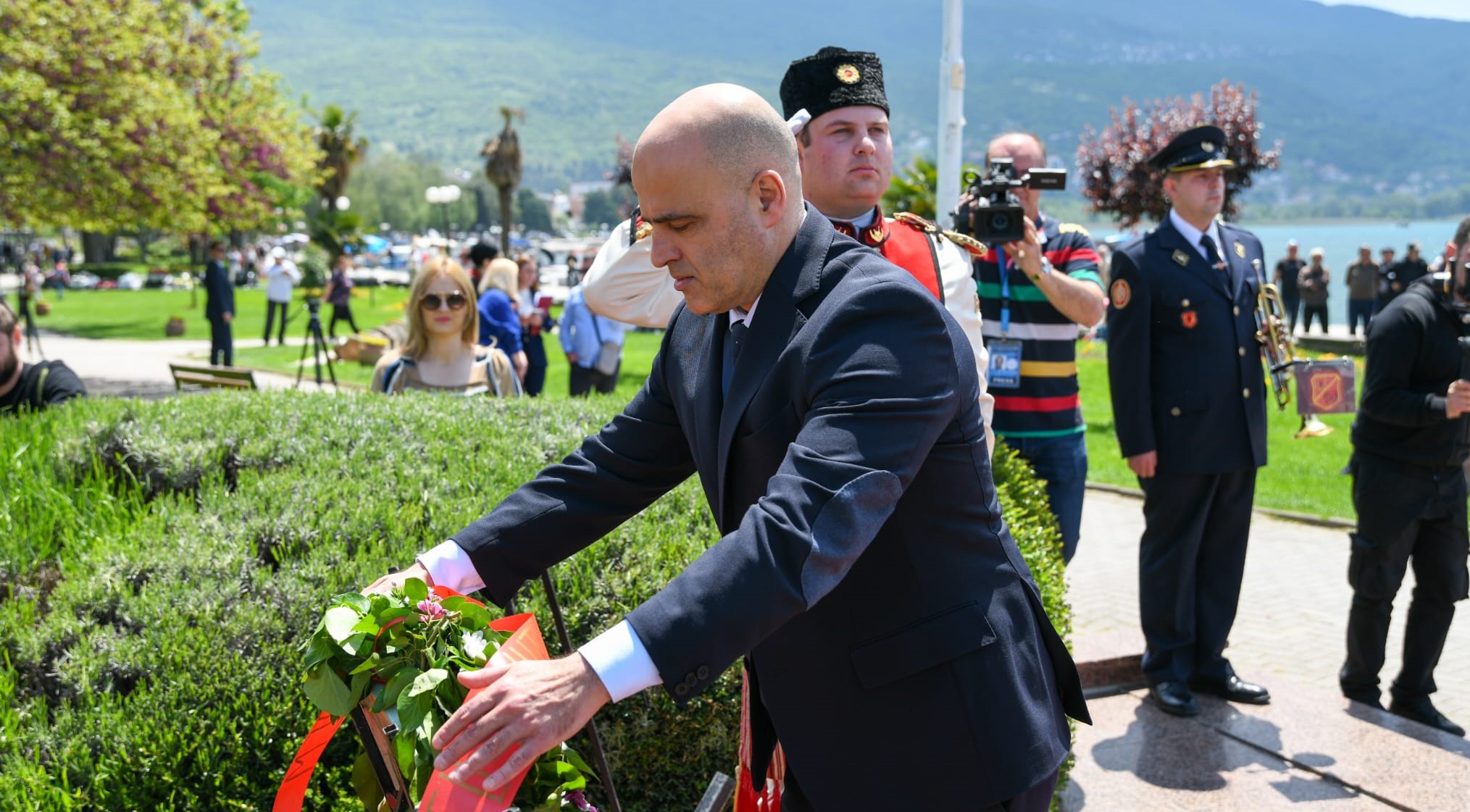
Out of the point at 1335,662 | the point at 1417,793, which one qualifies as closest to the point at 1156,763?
the point at 1417,793

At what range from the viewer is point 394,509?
388 cm

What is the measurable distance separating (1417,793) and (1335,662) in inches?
87.6

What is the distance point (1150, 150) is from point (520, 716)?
26880 mm

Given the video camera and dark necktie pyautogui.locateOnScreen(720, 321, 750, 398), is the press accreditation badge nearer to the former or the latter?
the video camera

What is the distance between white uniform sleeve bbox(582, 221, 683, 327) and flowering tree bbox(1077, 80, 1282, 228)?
68.9ft

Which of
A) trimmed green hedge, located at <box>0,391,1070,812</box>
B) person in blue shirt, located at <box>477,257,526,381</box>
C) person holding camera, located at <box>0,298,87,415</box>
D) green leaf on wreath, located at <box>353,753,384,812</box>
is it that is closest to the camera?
green leaf on wreath, located at <box>353,753,384,812</box>

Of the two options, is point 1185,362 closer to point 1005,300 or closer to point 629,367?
point 1005,300

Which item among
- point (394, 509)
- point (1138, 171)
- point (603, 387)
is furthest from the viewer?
point (1138, 171)

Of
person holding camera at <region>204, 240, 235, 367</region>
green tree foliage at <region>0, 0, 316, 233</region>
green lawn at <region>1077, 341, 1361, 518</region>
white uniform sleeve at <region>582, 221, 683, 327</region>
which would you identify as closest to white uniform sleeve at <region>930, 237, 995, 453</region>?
white uniform sleeve at <region>582, 221, 683, 327</region>

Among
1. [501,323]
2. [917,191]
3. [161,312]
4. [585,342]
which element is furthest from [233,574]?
[161,312]

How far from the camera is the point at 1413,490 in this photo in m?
5.16

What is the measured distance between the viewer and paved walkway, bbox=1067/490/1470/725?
611 centimetres

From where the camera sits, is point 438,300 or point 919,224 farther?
point 438,300

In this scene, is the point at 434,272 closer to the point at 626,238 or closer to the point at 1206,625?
the point at 626,238
